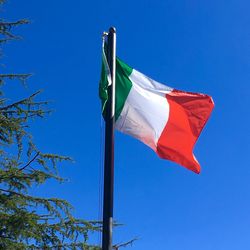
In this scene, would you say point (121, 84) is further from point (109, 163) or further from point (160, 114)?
point (109, 163)

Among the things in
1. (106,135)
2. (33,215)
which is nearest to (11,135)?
(33,215)

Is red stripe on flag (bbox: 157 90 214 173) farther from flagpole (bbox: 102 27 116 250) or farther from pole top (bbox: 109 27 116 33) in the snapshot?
pole top (bbox: 109 27 116 33)

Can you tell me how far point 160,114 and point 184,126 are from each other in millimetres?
475

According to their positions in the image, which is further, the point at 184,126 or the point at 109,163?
the point at 184,126

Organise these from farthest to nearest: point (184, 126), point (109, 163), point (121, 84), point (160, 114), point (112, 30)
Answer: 1. point (184, 126)
2. point (160, 114)
3. point (121, 84)
4. point (112, 30)
5. point (109, 163)

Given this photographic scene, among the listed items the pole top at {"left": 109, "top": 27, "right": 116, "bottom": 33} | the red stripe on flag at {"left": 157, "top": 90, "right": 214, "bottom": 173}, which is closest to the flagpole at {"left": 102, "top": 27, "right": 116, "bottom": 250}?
the pole top at {"left": 109, "top": 27, "right": 116, "bottom": 33}

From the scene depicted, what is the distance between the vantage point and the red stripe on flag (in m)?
8.66

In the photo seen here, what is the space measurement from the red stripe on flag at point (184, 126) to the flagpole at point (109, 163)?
57.5 inches

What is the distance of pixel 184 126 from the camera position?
9109 millimetres

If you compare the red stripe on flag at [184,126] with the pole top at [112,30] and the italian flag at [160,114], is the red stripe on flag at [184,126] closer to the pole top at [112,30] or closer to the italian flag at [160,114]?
the italian flag at [160,114]

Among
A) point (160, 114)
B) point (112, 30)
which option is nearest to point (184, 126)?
point (160, 114)

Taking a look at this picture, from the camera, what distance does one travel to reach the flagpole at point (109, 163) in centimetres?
669

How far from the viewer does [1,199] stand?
1073cm

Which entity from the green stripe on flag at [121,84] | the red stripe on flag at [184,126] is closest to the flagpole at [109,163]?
the green stripe on flag at [121,84]
